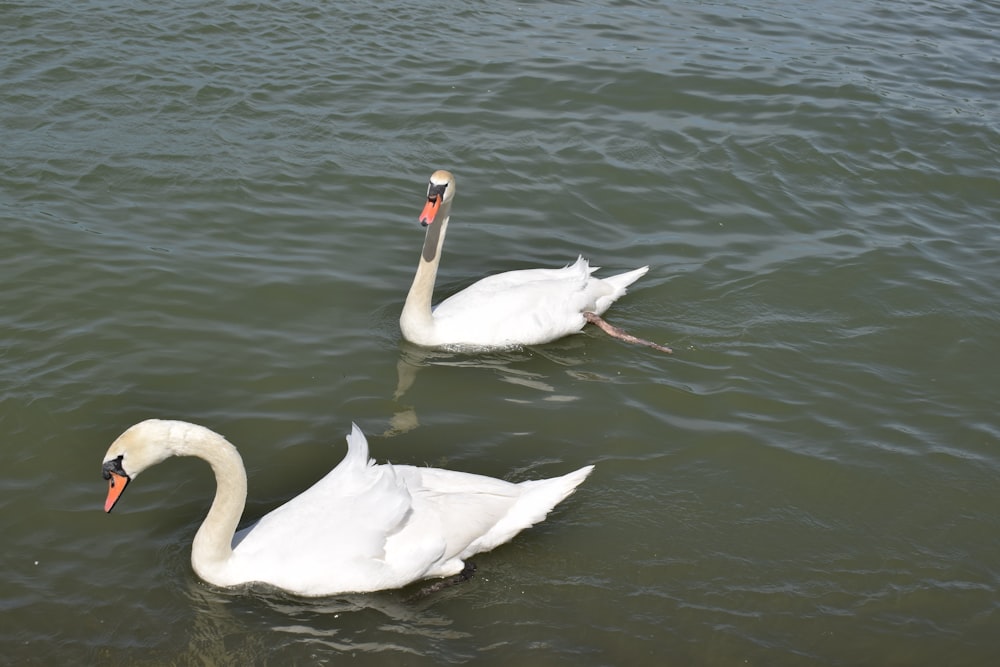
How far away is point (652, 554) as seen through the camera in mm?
Answer: 7195

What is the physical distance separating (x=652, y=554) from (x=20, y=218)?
6.47m

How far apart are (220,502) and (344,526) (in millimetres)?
708

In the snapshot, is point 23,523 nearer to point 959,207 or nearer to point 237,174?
point 237,174

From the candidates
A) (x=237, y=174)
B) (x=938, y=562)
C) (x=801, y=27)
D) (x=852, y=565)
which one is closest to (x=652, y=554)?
(x=852, y=565)

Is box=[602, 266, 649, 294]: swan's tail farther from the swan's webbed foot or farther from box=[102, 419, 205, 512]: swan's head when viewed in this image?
box=[102, 419, 205, 512]: swan's head

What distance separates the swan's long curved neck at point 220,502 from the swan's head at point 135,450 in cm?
18

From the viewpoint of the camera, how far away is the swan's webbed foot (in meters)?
6.75

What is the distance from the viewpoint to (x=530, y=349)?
9516 mm

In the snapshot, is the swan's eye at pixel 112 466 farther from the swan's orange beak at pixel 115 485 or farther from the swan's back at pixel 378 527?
the swan's back at pixel 378 527

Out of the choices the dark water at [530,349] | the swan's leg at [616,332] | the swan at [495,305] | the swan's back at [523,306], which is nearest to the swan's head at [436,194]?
the swan at [495,305]

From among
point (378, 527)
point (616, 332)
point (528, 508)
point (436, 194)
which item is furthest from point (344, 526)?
point (616, 332)

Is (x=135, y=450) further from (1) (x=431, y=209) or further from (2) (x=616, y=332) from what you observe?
(2) (x=616, y=332)

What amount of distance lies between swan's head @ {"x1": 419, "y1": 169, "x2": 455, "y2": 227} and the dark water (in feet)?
3.58

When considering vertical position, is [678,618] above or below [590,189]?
below
